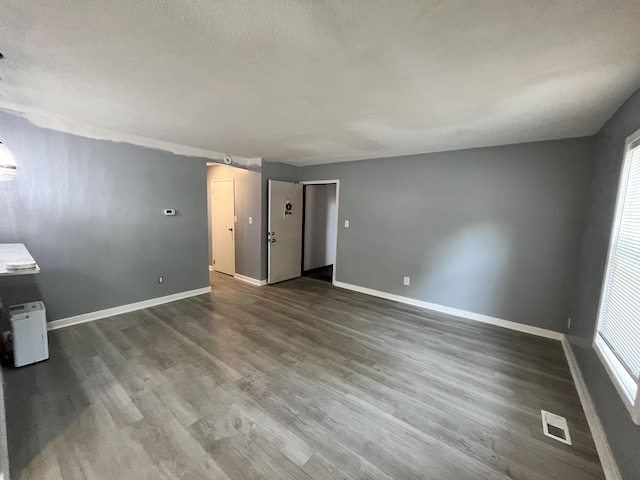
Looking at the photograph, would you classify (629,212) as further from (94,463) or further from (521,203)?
(94,463)

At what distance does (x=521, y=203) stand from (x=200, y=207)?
4648 mm

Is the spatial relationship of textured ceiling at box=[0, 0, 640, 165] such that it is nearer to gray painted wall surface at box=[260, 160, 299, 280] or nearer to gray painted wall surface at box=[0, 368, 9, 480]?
gray painted wall surface at box=[260, 160, 299, 280]

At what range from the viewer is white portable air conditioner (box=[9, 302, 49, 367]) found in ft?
7.42

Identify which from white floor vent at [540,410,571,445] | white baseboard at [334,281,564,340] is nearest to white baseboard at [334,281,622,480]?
white baseboard at [334,281,564,340]

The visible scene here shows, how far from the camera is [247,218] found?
504cm

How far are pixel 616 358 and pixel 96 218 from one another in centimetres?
516

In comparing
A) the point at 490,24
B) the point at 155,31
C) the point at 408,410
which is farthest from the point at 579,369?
the point at 155,31

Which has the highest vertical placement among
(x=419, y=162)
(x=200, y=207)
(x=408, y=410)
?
(x=419, y=162)

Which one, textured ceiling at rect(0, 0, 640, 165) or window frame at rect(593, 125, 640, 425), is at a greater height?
textured ceiling at rect(0, 0, 640, 165)

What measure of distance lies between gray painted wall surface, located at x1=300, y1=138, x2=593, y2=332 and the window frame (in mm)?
1125

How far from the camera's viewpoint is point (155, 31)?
1315mm

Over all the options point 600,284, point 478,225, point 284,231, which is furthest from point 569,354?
point 284,231

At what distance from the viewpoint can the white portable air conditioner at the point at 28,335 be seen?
89.0 inches

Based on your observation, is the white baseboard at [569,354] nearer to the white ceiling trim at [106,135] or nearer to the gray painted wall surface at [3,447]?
the gray painted wall surface at [3,447]
